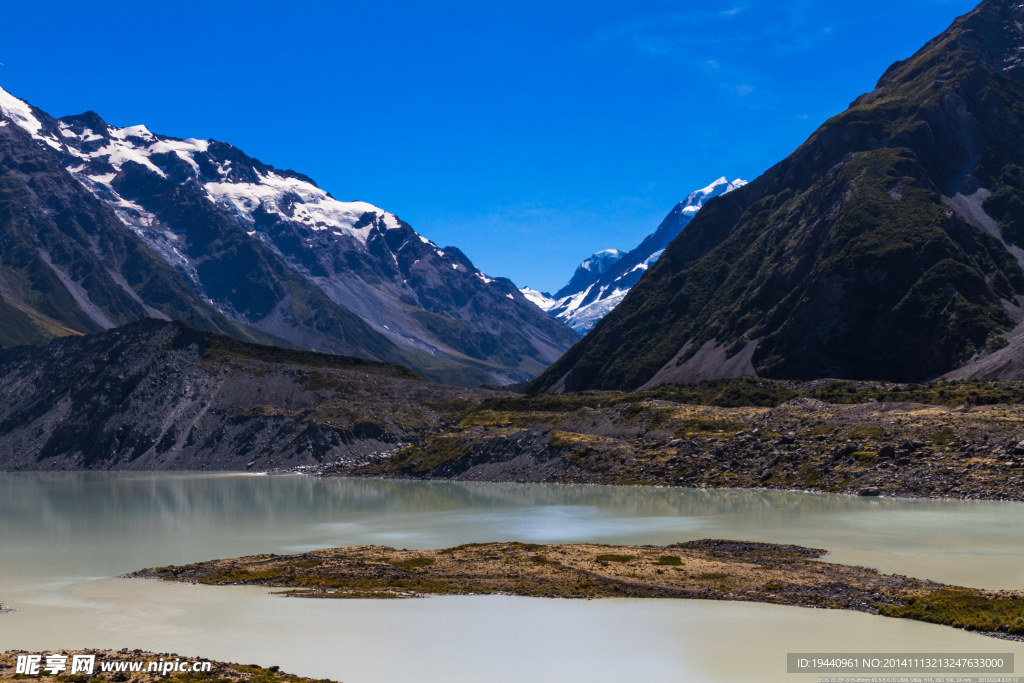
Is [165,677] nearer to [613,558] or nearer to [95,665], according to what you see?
[95,665]

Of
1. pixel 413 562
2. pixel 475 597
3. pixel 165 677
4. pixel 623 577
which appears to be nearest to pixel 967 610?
pixel 623 577

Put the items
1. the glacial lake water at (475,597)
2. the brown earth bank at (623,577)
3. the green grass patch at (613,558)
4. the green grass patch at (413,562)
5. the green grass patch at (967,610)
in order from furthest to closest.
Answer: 1. the green grass patch at (613,558)
2. the green grass patch at (413,562)
3. the brown earth bank at (623,577)
4. the green grass patch at (967,610)
5. the glacial lake water at (475,597)

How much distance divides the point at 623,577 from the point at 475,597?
388 inches

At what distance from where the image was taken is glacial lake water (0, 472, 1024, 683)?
3862 cm

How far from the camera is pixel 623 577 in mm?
56906

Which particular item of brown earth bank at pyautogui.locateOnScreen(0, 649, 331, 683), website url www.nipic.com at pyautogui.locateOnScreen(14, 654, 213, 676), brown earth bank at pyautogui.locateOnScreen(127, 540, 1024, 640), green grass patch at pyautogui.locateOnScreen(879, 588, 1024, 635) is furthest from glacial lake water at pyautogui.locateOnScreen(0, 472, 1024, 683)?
website url www.nipic.com at pyautogui.locateOnScreen(14, 654, 213, 676)

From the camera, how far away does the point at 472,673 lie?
120 feet

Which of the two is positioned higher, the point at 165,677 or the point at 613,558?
the point at 613,558

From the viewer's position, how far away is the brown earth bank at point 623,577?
152 ft

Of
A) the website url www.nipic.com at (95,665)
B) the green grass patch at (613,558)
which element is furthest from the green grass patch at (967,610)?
the website url www.nipic.com at (95,665)

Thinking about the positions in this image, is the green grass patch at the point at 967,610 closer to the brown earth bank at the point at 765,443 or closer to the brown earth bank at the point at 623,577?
the brown earth bank at the point at 623,577

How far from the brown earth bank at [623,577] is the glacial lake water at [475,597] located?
2.30m

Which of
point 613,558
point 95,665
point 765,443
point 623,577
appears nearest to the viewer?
point 95,665

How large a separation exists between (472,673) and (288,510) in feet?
251
